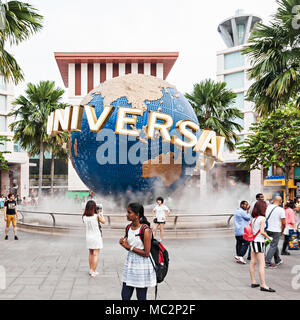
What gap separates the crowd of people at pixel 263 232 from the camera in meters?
5.96

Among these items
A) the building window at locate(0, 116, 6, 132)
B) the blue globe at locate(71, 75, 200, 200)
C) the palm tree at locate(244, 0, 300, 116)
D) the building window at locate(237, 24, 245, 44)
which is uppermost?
the building window at locate(237, 24, 245, 44)

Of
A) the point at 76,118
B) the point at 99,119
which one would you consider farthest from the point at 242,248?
the point at 76,118

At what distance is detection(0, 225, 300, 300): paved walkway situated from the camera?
5.53 meters

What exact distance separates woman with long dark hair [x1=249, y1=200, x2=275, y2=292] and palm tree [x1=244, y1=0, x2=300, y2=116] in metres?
4.53

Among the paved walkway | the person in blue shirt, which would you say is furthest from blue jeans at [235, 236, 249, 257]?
the paved walkway

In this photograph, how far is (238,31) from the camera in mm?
52000

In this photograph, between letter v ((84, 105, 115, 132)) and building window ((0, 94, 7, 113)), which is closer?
letter v ((84, 105, 115, 132))

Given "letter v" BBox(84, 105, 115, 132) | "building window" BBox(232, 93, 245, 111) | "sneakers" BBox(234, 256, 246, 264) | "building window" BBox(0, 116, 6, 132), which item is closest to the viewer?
"sneakers" BBox(234, 256, 246, 264)

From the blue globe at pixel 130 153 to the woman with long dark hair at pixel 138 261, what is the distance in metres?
8.00

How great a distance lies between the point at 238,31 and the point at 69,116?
151ft

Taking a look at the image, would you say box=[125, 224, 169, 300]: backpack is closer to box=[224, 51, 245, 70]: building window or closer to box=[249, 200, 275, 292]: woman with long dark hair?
box=[249, 200, 275, 292]: woman with long dark hair

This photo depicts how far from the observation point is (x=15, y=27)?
31.7 feet
